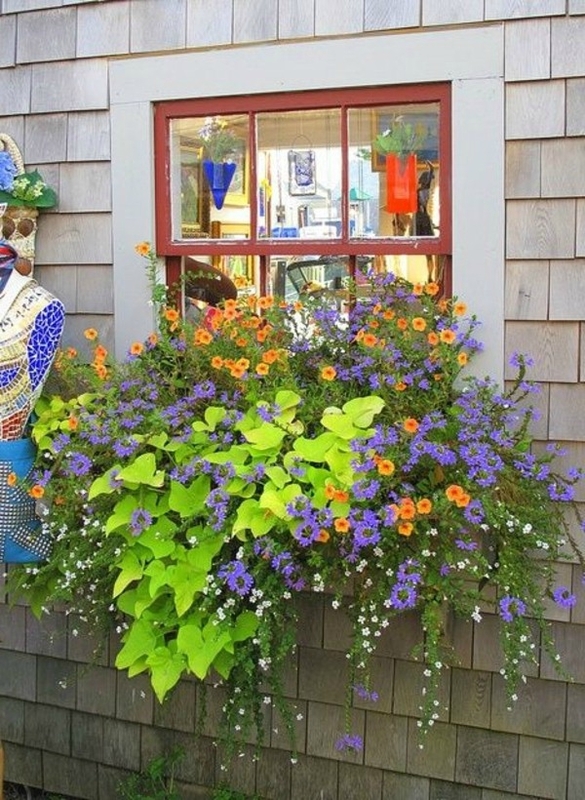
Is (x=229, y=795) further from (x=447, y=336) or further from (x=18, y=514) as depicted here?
(x=447, y=336)

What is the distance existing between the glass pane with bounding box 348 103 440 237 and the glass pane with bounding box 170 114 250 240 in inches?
14.7

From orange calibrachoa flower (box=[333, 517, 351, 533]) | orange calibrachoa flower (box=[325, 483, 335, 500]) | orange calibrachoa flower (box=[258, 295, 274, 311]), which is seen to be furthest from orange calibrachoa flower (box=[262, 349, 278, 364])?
orange calibrachoa flower (box=[333, 517, 351, 533])

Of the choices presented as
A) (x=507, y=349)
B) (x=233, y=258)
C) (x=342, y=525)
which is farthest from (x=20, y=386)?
(x=507, y=349)

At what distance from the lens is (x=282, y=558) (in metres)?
2.87

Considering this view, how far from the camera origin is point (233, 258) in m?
3.73

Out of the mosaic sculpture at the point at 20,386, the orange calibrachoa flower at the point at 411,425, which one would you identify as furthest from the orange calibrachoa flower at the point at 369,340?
the mosaic sculpture at the point at 20,386

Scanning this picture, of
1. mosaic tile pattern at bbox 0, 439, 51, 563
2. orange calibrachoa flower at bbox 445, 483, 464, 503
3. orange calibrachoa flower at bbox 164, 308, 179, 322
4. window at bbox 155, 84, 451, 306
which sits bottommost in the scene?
mosaic tile pattern at bbox 0, 439, 51, 563

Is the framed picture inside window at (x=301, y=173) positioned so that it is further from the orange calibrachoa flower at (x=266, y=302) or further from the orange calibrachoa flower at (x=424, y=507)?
the orange calibrachoa flower at (x=424, y=507)

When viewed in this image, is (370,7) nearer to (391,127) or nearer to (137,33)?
(391,127)

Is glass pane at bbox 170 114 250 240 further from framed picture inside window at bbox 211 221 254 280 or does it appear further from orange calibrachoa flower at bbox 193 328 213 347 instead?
orange calibrachoa flower at bbox 193 328 213 347

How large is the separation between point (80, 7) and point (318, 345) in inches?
55.5

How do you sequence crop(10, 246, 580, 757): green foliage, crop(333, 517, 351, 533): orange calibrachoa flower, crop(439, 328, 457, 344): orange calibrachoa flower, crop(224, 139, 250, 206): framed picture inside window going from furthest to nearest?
crop(224, 139, 250, 206): framed picture inside window < crop(439, 328, 457, 344): orange calibrachoa flower < crop(10, 246, 580, 757): green foliage < crop(333, 517, 351, 533): orange calibrachoa flower

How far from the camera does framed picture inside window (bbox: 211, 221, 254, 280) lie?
3.71 metres

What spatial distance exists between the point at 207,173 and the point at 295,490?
135 centimetres
